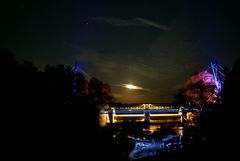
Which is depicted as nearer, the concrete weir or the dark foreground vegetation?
the dark foreground vegetation

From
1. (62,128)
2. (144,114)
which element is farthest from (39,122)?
(144,114)

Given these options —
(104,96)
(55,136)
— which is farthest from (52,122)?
(104,96)

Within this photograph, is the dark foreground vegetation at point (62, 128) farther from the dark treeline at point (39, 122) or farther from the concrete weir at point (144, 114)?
the concrete weir at point (144, 114)

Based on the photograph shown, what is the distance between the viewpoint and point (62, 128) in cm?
1598

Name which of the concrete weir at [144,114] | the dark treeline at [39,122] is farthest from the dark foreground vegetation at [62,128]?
the concrete weir at [144,114]

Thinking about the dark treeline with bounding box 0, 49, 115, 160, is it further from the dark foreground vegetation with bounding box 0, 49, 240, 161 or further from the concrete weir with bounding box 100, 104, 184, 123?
the concrete weir with bounding box 100, 104, 184, 123

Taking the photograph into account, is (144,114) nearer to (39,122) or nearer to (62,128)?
(62,128)

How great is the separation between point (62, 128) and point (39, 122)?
5.42 ft

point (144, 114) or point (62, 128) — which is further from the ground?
point (144, 114)

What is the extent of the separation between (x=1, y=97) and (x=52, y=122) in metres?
3.06

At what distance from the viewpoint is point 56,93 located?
702 inches

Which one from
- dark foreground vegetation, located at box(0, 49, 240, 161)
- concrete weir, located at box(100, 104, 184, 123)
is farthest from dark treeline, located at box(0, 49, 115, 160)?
concrete weir, located at box(100, 104, 184, 123)

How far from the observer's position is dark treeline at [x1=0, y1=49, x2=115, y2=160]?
13633 millimetres

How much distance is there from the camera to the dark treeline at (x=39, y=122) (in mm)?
13633
